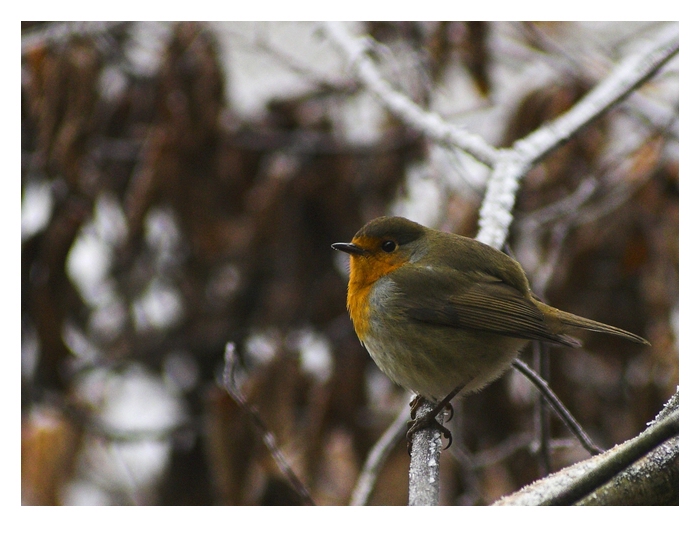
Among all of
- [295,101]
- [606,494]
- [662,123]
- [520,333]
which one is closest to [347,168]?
[295,101]

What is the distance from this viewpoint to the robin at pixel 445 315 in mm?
Answer: 2061

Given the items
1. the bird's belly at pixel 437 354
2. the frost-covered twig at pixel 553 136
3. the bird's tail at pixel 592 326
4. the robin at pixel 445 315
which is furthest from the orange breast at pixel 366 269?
the bird's tail at pixel 592 326

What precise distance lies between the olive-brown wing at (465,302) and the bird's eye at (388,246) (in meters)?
0.08

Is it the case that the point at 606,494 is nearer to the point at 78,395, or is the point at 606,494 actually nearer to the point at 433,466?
the point at 433,466

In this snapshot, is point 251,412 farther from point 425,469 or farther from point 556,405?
point 556,405

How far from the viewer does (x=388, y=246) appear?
224 centimetres

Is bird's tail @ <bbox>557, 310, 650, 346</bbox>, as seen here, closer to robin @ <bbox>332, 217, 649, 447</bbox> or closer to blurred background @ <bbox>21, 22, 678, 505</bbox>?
robin @ <bbox>332, 217, 649, 447</bbox>

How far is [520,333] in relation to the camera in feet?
6.55

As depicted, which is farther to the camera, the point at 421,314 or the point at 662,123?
the point at 662,123

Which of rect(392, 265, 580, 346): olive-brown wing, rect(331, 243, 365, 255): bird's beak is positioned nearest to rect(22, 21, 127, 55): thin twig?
rect(331, 243, 365, 255): bird's beak

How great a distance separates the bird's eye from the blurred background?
0.75 m

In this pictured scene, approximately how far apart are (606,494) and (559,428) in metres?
1.68

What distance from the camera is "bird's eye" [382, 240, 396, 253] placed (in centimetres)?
224
